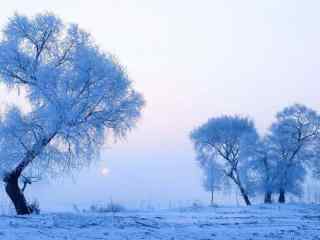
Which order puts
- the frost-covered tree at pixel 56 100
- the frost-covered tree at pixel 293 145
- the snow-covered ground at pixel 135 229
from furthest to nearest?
the frost-covered tree at pixel 293 145, the frost-covered tree at pixel 56 100, the snow-covered ground at pixel 135 229

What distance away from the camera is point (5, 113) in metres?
22.3

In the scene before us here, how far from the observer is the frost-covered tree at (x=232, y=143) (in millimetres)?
50969

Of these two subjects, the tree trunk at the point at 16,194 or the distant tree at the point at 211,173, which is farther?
the distant tree at the point at 211,173

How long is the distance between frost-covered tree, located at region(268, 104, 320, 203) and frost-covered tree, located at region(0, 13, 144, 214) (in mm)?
29409

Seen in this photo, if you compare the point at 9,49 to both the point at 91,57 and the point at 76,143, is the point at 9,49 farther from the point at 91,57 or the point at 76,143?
the point at 76,143

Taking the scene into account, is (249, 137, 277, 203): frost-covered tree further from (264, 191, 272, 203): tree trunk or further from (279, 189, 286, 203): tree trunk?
(279, 189, 286, 203): tree trunk

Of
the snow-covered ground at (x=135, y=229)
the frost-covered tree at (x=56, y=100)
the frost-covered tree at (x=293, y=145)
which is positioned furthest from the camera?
the frost-covered tree at (x=293, y=145)

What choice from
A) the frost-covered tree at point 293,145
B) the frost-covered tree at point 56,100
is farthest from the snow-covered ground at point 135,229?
the frost-covered tree at point 293,145

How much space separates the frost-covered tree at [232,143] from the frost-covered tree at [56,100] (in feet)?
95.1

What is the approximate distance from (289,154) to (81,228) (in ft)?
121

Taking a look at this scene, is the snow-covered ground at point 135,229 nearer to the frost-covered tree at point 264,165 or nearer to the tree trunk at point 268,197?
the frost-covered tree at point 264,165

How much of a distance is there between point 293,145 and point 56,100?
3392cm

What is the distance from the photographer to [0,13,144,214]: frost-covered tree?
21750 millimetres

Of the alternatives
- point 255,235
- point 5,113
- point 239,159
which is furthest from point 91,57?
point 239,159
